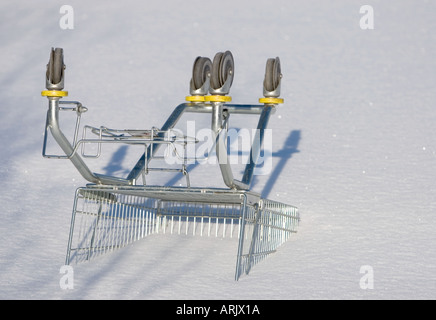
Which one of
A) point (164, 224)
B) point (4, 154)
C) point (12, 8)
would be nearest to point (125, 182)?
point (164, 224)

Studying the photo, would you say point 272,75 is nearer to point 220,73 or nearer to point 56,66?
point 220,73

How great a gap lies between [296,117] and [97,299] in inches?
223

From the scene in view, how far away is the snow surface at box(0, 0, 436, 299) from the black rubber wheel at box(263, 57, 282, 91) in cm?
137

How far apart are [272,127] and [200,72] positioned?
3848mm

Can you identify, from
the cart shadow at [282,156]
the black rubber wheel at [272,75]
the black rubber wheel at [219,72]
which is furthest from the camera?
the cart shadow at [282,156]

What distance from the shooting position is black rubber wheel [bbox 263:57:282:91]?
7176 mm

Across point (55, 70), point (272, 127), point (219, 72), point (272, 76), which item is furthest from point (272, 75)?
point (272, 127)

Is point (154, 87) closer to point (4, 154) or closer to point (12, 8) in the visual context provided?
point (4, 154)

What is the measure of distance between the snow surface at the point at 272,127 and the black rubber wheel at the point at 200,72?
148cm

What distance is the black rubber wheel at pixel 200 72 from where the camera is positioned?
21.8 ft

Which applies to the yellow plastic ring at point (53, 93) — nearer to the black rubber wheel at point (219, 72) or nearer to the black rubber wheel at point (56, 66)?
the black rubber wheel at point (56, 66)

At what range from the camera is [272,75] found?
7180 mm

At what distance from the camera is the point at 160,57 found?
44.0ft

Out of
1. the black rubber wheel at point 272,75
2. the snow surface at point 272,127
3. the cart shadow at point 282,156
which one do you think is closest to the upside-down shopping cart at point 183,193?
the black rubber wheel at point 272,75
